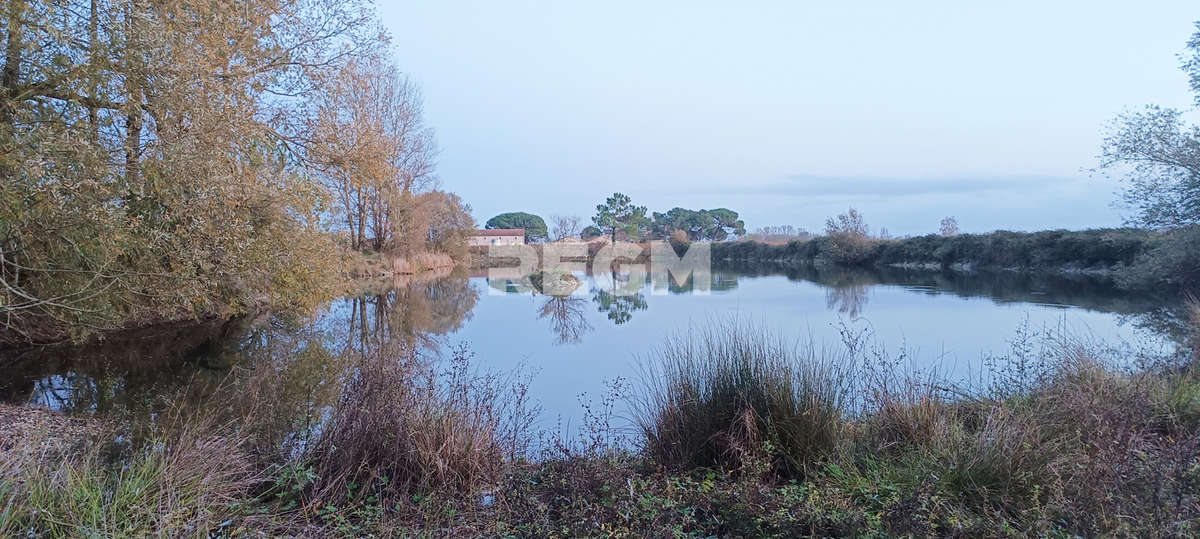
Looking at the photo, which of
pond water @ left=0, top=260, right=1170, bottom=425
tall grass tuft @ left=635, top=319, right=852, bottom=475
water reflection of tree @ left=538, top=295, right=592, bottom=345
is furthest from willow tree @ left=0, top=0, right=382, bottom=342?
tall grass tuft @ left=635, top=319, right=852, bottom=475

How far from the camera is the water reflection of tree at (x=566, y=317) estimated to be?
11188 millimetres

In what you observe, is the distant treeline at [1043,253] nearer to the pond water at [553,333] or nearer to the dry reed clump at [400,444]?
the pond water at [553,333]

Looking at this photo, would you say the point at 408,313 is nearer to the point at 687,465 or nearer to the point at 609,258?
the point at 687,465

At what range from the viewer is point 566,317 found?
13805 mm

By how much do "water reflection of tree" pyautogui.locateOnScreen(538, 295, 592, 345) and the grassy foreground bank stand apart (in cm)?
582

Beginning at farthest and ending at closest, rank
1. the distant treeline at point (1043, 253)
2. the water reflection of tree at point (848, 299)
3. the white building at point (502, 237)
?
the white building at point (502, 237) < the distant treeline at point (1043, 253) < the water reflection of tree at point (848, 299)

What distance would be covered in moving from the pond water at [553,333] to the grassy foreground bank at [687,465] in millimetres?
1083

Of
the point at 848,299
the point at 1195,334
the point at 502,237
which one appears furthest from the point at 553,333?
the point at 502,237

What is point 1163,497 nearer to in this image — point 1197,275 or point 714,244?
point 1197,275

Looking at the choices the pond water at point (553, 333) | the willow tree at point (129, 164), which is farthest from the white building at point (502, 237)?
the willow tree at point (129, 164)

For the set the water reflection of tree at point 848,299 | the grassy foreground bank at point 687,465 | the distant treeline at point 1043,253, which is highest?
the distant treeline at point 1043,253

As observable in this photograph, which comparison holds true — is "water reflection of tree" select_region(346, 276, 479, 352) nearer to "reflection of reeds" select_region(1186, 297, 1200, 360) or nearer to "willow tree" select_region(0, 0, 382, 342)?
"willow tree" select_region(0, 0, 382, 342)

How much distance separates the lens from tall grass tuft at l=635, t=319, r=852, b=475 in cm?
417

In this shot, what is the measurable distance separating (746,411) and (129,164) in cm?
725
